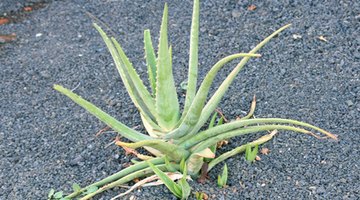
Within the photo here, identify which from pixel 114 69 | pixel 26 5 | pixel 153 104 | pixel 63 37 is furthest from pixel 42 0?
pixel 153 104

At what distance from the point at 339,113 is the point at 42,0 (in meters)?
1.74

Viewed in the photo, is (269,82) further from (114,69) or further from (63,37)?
(63,37)

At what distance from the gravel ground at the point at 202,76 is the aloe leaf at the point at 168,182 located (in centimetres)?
7

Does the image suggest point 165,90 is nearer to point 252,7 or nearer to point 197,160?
point 197,160

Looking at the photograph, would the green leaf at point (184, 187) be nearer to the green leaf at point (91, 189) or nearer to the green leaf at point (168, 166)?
the green leaf at point (168, 166)

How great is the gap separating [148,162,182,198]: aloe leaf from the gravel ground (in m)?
0.07

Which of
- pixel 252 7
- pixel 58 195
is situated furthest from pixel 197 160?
pixel 252 7

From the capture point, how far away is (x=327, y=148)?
2162 millimetres

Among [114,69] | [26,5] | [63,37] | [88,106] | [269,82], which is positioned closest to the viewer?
[88,106]

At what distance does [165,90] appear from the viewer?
184cm

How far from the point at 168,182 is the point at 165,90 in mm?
286

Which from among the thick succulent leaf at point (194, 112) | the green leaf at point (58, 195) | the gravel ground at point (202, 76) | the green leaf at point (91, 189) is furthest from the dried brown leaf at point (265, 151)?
the green leaf at point (58, 195)

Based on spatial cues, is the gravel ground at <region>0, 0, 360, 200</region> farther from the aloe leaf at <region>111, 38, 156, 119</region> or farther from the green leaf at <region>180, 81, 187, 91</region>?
the aloe leaf at <region>111, 38, 156, 119</region>

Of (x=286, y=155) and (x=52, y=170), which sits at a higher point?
(x=286, y=155)
